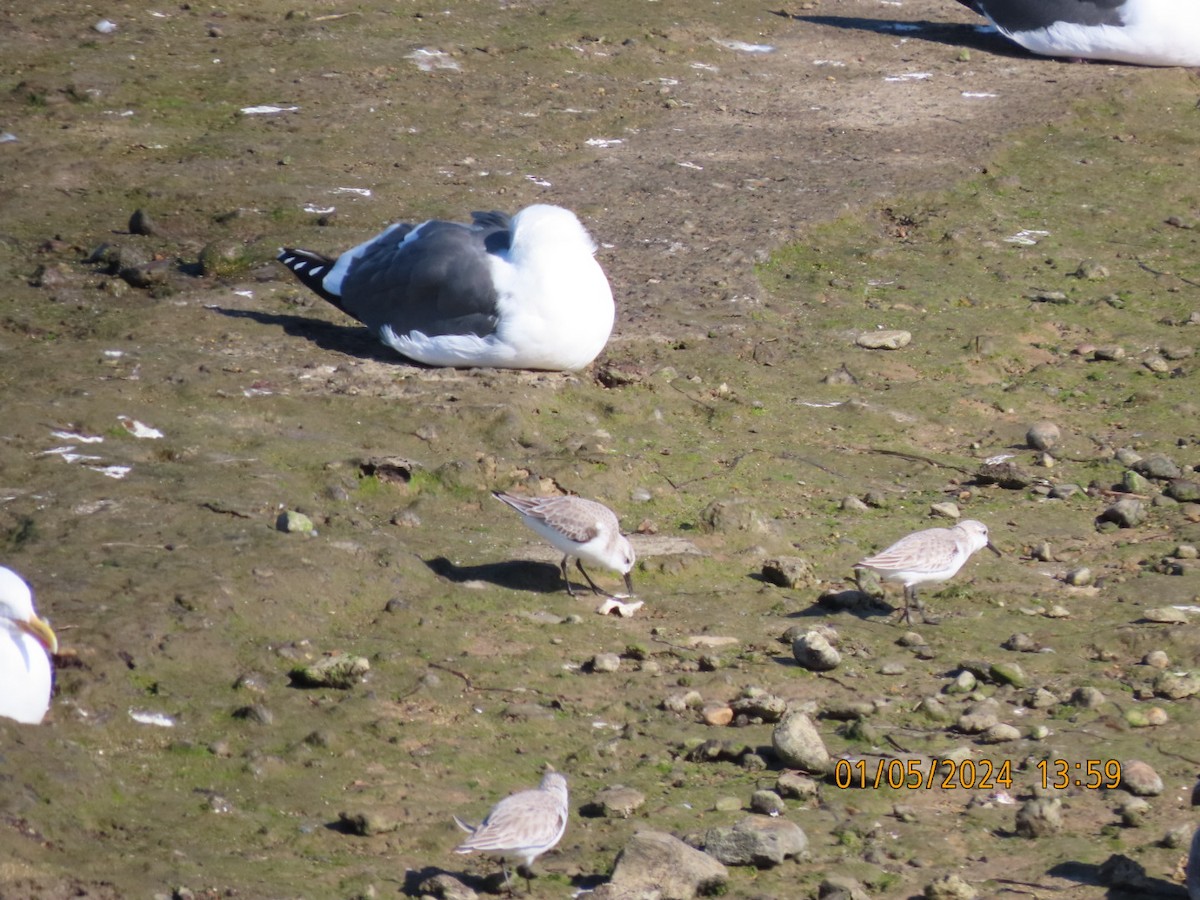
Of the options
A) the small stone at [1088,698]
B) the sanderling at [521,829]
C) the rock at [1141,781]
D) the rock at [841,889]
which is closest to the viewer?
the sanderling at [521,829]

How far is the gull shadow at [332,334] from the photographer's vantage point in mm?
7547

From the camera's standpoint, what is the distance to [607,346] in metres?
7.82

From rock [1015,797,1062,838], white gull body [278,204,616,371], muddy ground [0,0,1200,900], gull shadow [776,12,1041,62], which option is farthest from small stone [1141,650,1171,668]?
gull shadow [776,12,1041,62]

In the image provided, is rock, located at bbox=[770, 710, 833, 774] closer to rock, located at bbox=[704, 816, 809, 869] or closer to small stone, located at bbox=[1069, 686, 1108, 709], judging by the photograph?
rock, located at bbox=[704, 816, 809, 869]

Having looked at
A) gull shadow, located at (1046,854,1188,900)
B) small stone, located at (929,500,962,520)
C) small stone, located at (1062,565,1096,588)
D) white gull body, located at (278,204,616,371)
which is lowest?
small stone, located at (929,500,962,520)

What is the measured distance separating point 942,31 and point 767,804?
1066cm

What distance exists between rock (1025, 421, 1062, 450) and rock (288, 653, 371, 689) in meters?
3.80

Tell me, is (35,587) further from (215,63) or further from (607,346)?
(215,63)

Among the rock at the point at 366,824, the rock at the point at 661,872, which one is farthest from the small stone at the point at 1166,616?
the rock at the point at 366,824

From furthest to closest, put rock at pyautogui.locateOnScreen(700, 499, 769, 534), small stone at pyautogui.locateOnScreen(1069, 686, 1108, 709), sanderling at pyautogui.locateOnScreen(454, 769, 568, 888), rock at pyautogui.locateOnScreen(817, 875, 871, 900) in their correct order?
rock at pyautogui.locateOnScreen(700, 499, 769, 534), small stone at pyautogui.locateOnScreen(1069, 686, 1108, 709), rock at pyautogui.locateOnScreen(817, 875, 871, 900), sanderling at pyautogui.locateOnScreen(454, 769, 568, 888)

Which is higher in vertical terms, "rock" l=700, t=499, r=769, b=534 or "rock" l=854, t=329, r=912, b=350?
"rock" l=854, t=329, r=912, b=350

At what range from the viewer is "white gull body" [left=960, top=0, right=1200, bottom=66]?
40.3 ft

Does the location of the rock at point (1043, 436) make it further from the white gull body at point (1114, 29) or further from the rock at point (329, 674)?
the white gull body at point (1114, 29)

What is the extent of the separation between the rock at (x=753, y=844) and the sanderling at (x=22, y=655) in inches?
72.9
